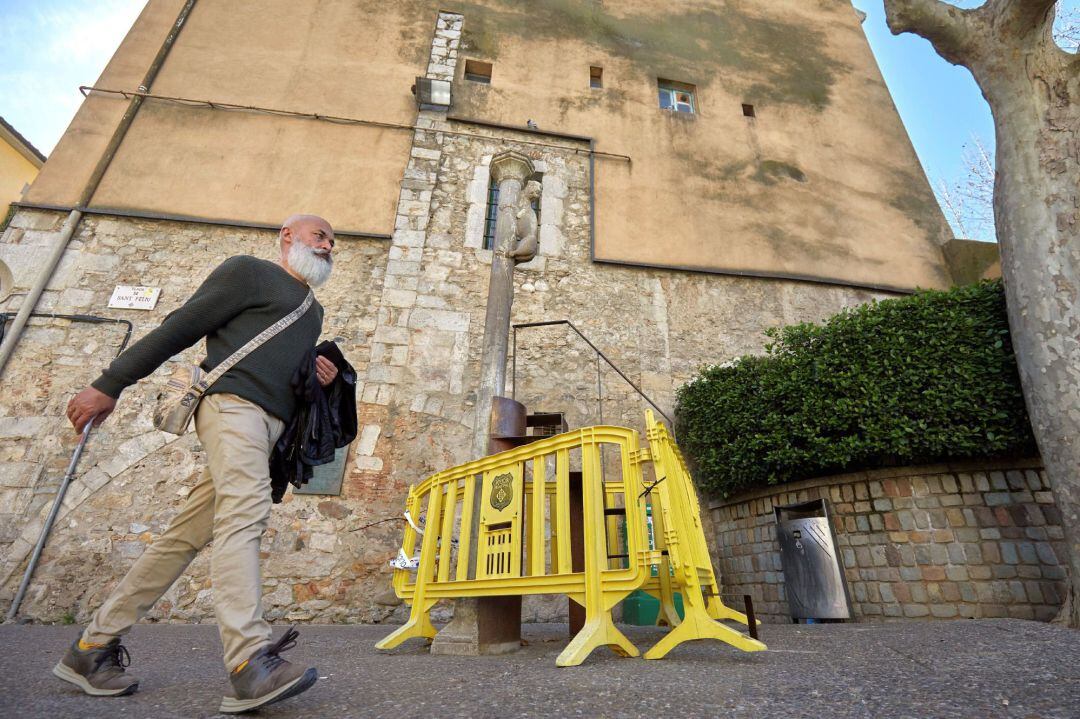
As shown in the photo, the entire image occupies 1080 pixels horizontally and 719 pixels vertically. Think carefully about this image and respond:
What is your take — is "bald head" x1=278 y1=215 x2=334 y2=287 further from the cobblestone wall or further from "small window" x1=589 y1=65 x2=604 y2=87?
"small window" x1=589 y1=65 x2=604 y2=87

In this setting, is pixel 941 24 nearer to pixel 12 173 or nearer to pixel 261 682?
pixel 261 682

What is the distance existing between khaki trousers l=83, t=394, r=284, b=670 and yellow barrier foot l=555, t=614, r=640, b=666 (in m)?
1.18

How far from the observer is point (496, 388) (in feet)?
13.4

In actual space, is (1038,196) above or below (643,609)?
above

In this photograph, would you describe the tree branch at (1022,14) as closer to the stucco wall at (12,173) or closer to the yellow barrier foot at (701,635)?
the yellow barrier foot at (701,635)

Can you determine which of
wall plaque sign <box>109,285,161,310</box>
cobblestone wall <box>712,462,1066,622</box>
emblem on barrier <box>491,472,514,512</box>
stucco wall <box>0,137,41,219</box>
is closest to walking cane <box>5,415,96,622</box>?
wall plaque sign <box>109,285,161,310</box>

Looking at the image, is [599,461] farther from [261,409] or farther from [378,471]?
[378,471]

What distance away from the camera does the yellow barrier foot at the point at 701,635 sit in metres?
2.29

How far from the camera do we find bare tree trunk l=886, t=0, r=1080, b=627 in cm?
379

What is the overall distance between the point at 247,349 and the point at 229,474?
42 cm

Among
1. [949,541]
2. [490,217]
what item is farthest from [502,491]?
[490,217]

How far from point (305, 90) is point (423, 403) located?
540 cm

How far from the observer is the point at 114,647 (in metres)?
1.73

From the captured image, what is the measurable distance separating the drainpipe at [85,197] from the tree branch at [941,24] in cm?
941
